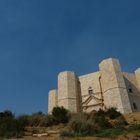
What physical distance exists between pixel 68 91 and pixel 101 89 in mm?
5388

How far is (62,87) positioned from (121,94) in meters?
10.1

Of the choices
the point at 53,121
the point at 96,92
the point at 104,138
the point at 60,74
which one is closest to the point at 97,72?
the point at 96,92

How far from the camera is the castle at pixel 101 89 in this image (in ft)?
117

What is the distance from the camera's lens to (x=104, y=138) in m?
10.8

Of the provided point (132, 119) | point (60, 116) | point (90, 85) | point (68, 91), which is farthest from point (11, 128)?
point (90, 85)

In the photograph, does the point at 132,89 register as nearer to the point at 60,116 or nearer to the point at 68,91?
the point at 68,91

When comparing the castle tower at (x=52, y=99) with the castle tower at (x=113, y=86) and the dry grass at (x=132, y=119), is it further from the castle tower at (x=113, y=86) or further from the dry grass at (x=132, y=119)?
the dry grass at (x=132, y=119)

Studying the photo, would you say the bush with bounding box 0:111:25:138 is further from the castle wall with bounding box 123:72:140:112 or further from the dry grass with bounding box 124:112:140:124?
the castle wall with bounding box 123:72:140:112

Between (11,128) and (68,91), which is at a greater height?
(68,91)

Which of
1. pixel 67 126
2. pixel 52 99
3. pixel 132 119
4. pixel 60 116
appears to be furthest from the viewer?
pixel 52 99

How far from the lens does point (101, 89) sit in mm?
38781

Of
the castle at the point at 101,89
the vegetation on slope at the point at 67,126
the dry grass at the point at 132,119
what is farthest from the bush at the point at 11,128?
the castle at the point at 101,89

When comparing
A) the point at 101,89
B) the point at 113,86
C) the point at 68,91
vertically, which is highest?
the point at 101,89

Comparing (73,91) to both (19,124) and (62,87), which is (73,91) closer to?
(62,87)
